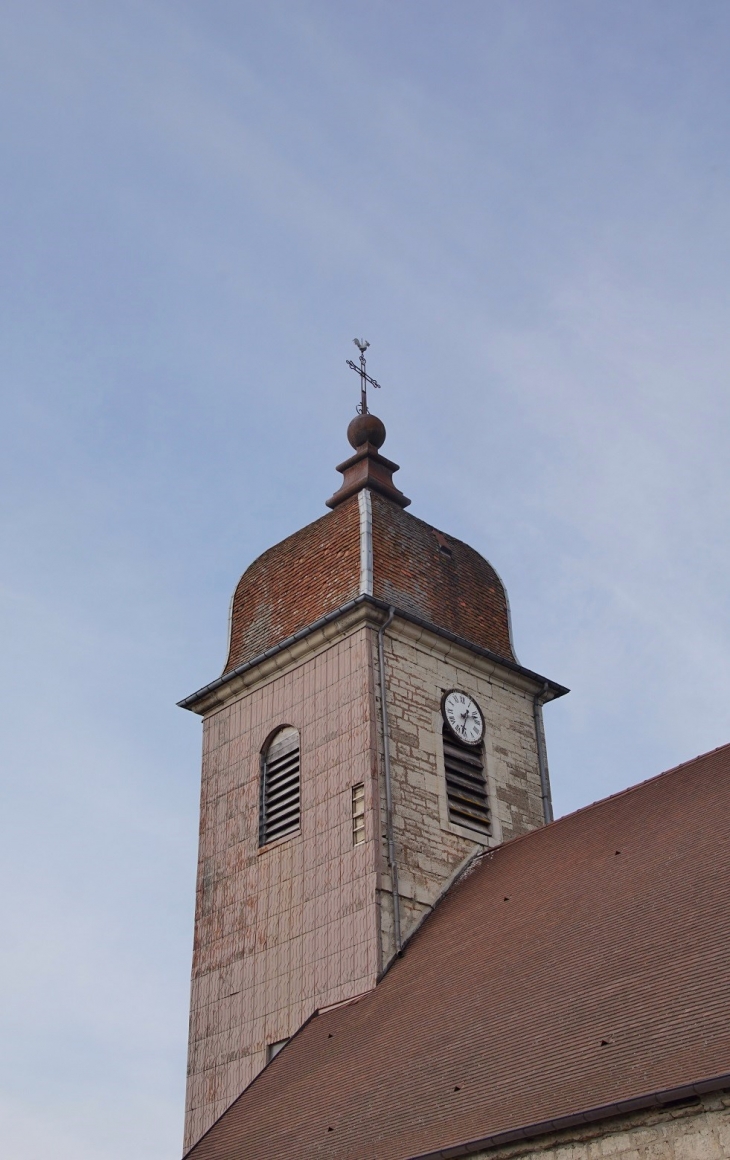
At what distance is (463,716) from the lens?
18438 millimetres

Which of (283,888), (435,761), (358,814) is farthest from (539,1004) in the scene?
(435,761)

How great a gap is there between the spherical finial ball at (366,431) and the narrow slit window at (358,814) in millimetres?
6374

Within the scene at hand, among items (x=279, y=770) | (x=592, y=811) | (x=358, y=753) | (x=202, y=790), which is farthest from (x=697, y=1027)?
(x=202, y=790)

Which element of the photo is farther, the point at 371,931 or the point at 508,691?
the point at 508,691

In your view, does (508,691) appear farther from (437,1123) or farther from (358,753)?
(437,1123)

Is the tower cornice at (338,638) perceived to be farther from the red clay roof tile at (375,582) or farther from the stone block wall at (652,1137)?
the stone block wall at (652,1137)

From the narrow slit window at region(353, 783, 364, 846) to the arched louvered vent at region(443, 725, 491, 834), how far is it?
1.37m

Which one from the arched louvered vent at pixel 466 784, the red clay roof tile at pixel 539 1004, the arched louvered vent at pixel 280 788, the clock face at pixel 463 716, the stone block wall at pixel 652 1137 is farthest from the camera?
the clock face at pixel 463 716

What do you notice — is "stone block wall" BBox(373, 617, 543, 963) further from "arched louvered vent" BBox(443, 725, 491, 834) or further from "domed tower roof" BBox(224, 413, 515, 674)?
"domed tower roof" BBox(224, 413, 515, 674)

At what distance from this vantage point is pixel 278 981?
1650 cm

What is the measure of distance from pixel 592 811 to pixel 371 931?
2910 mm

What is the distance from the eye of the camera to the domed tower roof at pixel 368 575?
18.8 metres

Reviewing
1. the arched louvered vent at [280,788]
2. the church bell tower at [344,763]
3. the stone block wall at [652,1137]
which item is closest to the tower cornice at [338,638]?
the church bell tower at [344,763]

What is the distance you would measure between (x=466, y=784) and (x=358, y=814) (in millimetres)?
1909
